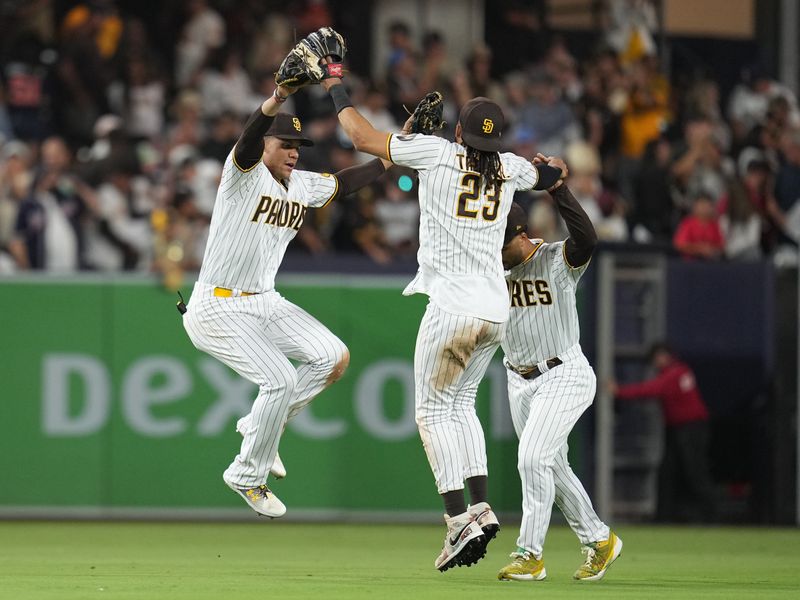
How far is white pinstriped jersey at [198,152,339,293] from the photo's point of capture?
9938 millimetres

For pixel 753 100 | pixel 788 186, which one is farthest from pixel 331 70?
pixel 753 100

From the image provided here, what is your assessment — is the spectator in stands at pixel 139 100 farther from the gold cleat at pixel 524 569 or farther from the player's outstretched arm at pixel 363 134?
the gold cleat at pixel 524 569

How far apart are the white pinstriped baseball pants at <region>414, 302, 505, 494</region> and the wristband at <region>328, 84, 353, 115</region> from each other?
1.22 meters

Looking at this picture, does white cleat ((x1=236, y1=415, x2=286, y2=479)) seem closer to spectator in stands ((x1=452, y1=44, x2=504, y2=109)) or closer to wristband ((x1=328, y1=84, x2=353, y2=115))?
wristband ((x1=328, y1=84, x2=353, y2=115))

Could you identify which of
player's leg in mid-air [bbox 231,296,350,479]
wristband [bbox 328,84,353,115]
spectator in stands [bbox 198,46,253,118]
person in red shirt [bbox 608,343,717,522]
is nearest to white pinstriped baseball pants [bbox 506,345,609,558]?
player's leg in mid-air [bbox 231,296,350,479]

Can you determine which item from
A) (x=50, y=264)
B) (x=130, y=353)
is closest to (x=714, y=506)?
(x=130, y=353)

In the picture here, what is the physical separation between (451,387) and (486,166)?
127cm

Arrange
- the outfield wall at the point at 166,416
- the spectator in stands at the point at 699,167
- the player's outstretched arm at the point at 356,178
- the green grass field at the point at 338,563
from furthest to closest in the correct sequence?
the spectator in stands at the point at 699,167 → the outfield wall at the point at 166,416 → the player's outstretched arm at the point at 356,178 → the green grass field at the point at 338,563

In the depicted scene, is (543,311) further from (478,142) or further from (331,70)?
(331,70)

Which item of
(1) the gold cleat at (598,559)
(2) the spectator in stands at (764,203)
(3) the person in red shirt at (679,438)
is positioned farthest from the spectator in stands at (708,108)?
(1) the gold cleat at (598,559)

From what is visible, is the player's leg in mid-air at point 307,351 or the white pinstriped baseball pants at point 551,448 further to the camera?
the player's leg in mid-air at point 307,351

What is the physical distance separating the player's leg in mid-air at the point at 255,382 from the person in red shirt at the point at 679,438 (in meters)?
6.06

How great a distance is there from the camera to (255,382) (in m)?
9.93

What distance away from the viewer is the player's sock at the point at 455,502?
9125 mm
